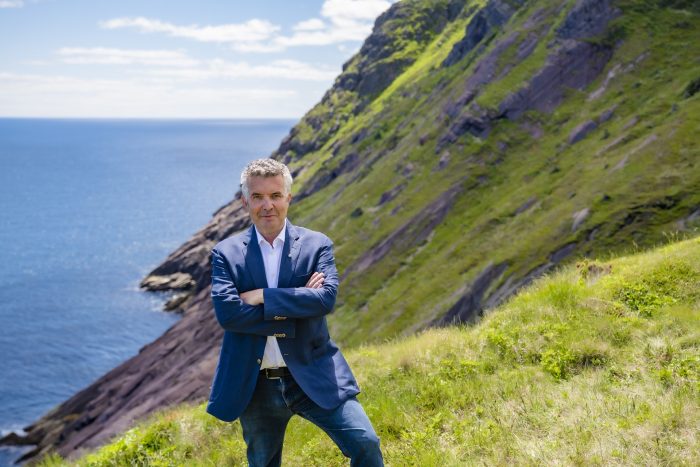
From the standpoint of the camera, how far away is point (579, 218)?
32.8 meters

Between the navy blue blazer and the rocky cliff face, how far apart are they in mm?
22717

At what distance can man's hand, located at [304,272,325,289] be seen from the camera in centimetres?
628

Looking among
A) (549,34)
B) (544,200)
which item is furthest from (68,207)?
(544,200)

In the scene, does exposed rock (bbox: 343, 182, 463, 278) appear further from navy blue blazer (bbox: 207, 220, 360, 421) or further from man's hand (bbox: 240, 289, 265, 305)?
man's hand (bbox: 240, 289, 265, 305)

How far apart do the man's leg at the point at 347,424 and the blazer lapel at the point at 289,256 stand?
1159mm

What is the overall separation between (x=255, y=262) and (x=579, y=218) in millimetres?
30641

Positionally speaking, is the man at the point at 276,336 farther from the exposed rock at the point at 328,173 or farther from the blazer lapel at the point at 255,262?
the exposed rock at the point at 328,173

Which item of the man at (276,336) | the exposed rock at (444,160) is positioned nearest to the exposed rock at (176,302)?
the exposed rock at (444,160)

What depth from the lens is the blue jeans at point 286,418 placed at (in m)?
5.75

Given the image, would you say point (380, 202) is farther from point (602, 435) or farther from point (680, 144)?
point (602, 435)

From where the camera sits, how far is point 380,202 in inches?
2638

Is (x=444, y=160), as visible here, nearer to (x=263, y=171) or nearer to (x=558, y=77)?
(x=558, y=77)

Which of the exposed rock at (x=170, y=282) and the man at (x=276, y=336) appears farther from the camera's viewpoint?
the exposed rock at (x=170, y=282)

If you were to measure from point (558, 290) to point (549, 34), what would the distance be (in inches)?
2518
